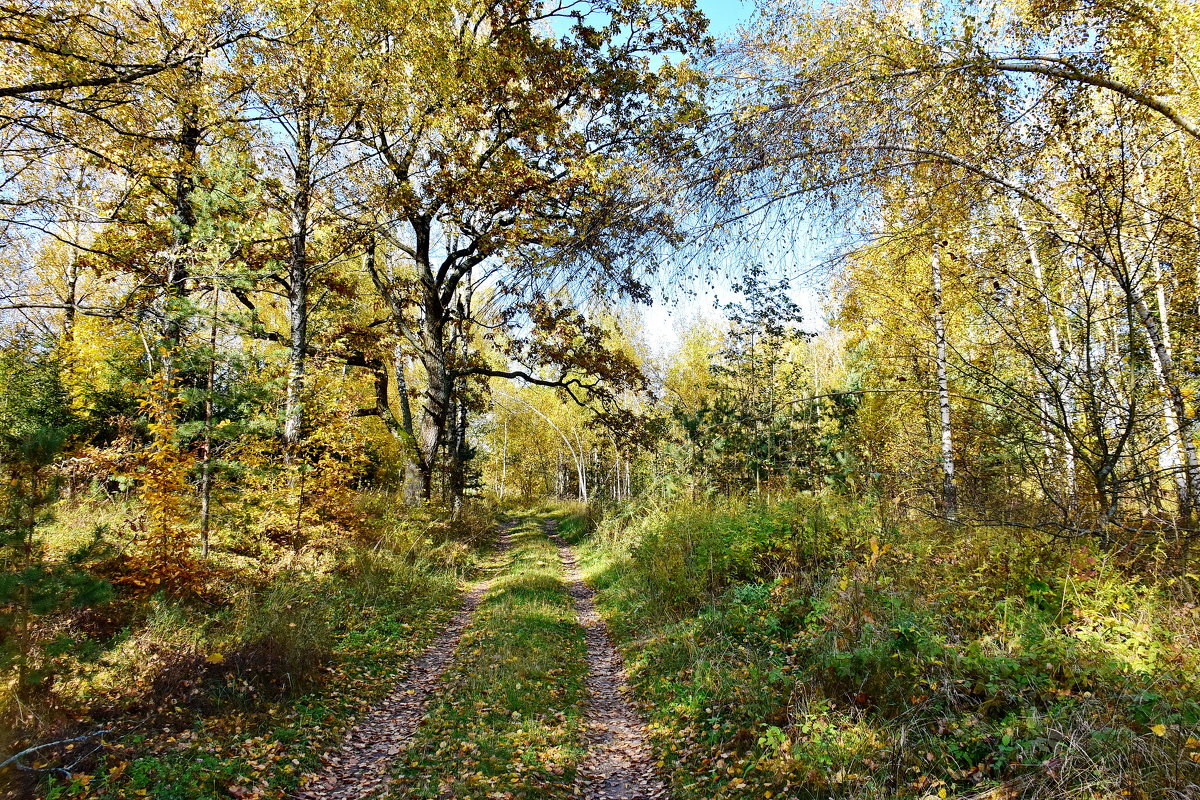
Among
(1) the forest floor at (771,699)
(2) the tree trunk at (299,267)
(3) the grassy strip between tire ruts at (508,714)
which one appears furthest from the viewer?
(2) the tree trunk at (299,267)

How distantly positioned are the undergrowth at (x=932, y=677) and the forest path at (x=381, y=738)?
2.40 metres

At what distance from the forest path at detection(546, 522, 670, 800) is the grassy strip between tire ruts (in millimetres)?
147

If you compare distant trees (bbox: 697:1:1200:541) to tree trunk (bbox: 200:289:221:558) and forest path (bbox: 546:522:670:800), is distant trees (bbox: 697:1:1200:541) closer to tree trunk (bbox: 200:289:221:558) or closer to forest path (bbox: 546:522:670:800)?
forest path (bbox: 546:522:670:800)

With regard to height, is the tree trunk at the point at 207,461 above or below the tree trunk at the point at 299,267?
below

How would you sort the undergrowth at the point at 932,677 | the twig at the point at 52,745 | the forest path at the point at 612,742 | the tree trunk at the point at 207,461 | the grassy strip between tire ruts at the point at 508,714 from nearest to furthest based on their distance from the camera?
the undergrowth at the point at 932,677
the twig at the point at 52,745
the grassy strip between tire ruts at the point at 508,714
the forest path at the point at 612,742
the tree trunk at the point at 207,461

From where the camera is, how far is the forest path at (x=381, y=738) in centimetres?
438

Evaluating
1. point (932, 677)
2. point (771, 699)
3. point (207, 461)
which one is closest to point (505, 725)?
point (771, 699)

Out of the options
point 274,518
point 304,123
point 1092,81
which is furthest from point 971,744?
point 304,123

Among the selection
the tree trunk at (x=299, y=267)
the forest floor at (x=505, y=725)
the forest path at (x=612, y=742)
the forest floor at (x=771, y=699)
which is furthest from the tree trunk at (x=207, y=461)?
the forest path at (x=612, y=742)

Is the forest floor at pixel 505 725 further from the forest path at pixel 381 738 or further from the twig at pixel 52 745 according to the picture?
the twig at pixel 52 745

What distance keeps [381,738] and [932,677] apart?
4.76 meters

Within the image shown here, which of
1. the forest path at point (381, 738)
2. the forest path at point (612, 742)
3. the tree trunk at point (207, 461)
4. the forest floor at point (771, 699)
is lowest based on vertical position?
the forest path at point (612, 742)

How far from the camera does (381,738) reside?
5.20 meters

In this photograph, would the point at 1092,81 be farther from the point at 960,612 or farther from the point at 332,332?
the point at 332,332
